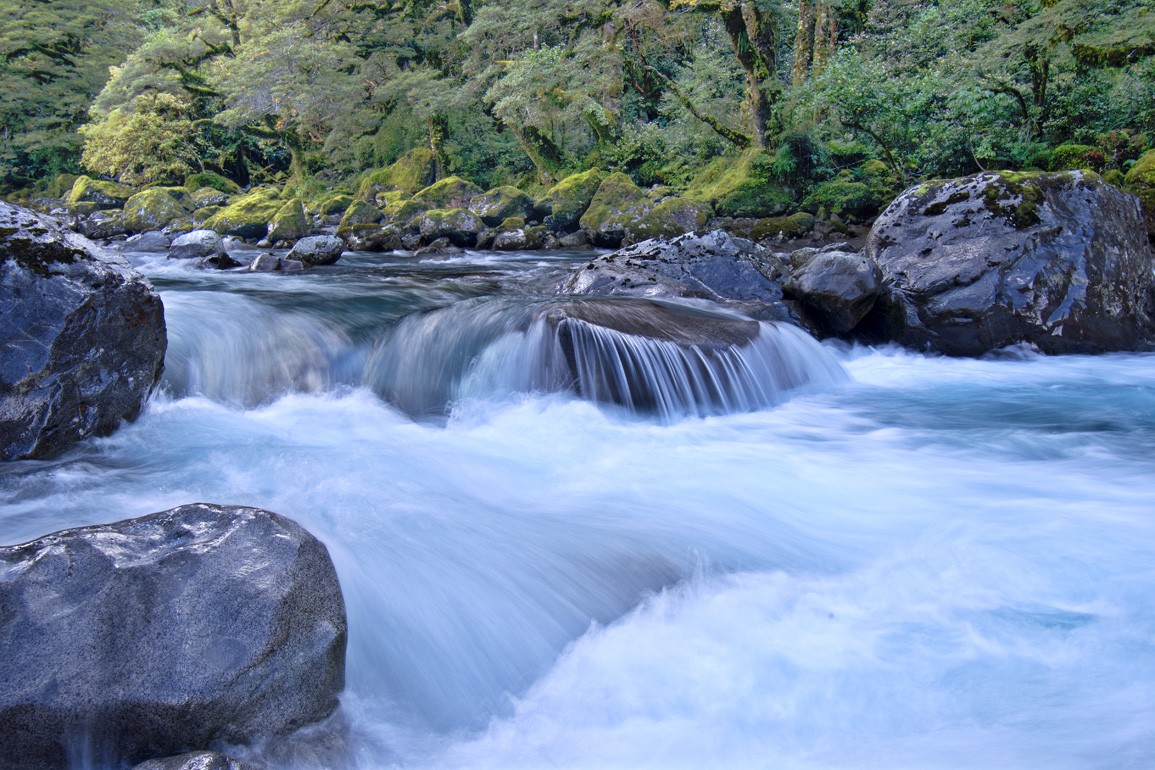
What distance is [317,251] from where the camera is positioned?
509 inches

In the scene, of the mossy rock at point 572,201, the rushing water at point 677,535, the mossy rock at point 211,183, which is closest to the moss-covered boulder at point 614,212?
the mossy rock at point 572,201

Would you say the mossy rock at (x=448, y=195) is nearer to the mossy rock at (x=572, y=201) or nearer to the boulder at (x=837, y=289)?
the mossy rock at (x=572, y=201)

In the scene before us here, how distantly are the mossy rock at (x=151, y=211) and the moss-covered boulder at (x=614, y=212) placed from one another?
43.2 feet

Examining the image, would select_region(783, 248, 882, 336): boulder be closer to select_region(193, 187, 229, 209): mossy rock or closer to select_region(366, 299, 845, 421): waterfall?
select_region(366, 299, 845, 421): waterfall

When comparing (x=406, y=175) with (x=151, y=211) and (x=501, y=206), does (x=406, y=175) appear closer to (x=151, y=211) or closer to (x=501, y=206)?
(x=151, y=211)

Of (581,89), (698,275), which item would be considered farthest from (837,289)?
(581,89)

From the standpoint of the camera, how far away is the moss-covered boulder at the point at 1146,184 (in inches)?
428

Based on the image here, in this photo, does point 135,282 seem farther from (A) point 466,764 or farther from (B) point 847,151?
(B) point 847,151

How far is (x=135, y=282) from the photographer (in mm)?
4836

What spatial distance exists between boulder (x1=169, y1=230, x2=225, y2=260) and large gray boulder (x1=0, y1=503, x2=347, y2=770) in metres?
12.9

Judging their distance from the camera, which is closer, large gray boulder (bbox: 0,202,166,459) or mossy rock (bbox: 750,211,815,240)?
large gray boulder (bbox: 0,202,166,459)

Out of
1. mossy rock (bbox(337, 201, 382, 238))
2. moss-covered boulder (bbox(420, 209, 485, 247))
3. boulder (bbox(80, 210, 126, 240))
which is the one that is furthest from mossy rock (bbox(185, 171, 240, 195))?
moss-covered boulder (bbox(420, 209, 485, 247))

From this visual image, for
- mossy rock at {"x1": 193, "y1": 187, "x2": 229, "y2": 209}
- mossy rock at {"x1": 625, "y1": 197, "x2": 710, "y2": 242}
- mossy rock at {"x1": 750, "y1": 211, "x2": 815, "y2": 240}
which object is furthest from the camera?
mossy rock at {"x1": 193, "y1": 187, "x2": 229, "y2": 209}

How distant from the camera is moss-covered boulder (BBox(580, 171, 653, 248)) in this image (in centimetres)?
1567
